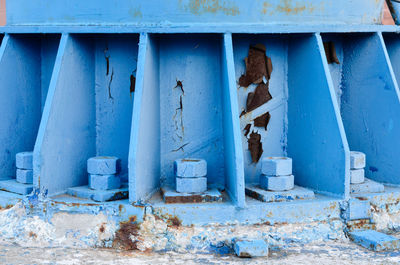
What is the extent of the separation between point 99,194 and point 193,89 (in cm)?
146

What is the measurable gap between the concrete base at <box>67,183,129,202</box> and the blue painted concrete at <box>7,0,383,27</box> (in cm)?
170

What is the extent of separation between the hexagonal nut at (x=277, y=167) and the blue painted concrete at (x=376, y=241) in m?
0.85

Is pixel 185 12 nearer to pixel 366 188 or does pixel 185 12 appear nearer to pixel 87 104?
pixel 87 104

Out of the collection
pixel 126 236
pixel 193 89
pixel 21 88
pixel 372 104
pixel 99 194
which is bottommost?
pixel 126 236

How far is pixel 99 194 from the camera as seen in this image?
4.07m

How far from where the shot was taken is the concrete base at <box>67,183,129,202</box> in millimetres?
4070

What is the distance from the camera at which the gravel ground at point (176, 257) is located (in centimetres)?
351

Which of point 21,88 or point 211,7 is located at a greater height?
point 211,7

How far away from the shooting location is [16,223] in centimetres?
399

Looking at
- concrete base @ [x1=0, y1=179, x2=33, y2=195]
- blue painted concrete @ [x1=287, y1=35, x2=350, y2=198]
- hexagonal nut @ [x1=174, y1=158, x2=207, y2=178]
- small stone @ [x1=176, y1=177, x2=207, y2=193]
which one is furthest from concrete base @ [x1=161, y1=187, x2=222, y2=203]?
concrete base @ [x1=0, y1=179, x2=33, y2=195]

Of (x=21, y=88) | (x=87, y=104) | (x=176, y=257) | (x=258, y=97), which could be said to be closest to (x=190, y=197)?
(x=176, y=257)

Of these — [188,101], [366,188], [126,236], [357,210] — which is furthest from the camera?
[188,101]

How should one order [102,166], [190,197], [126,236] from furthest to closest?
[102,166] < [190,197] < [126,236]

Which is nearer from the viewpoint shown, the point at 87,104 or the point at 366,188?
the point at 366,188
